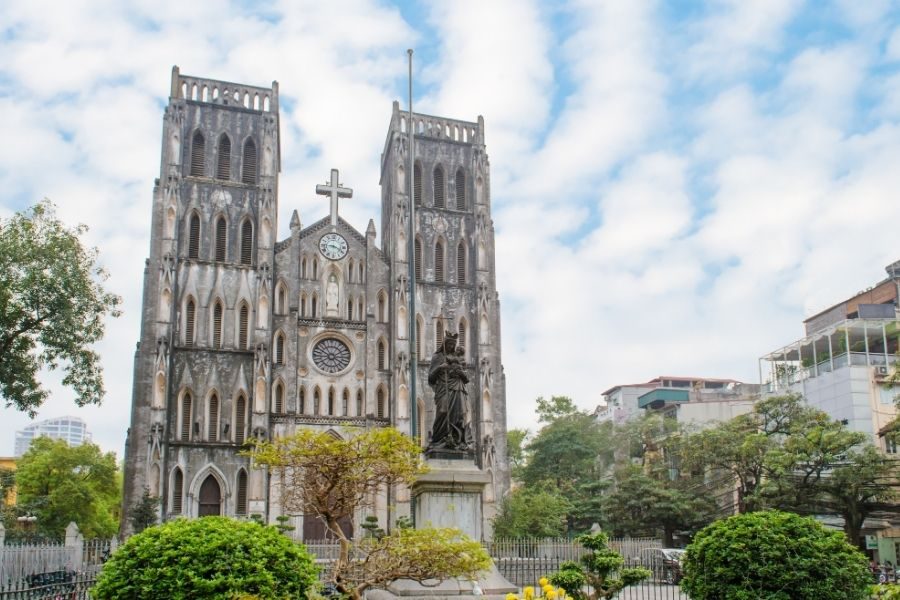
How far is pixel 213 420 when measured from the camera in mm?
35938

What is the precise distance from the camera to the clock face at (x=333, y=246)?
1564 inches

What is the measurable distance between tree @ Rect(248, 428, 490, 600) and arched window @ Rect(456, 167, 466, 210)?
96.4 feet

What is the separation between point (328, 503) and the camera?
41.6 ft

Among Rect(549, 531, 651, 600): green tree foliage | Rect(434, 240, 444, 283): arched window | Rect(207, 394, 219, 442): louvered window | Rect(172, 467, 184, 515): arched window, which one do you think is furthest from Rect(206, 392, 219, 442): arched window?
Rect(549, 531, 651, 600): green tree foliage

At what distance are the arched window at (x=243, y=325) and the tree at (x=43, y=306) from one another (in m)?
10.2

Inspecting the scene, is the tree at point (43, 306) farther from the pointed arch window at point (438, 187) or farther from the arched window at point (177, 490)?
the pointed arch window at point (438, 187)

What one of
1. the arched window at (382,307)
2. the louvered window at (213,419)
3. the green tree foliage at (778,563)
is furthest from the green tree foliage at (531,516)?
the green tree foliage at (778,563)

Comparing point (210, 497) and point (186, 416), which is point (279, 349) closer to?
point (186, 416)

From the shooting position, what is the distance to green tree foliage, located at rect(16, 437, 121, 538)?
138 feet

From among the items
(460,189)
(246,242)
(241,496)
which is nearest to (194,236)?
(246,242)

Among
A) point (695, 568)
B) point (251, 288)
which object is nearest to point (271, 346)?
point (251, 288)

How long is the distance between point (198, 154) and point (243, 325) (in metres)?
7.79

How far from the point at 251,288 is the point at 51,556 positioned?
1781 cm

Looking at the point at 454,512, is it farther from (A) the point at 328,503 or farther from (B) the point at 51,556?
(B) the point at 51,556
